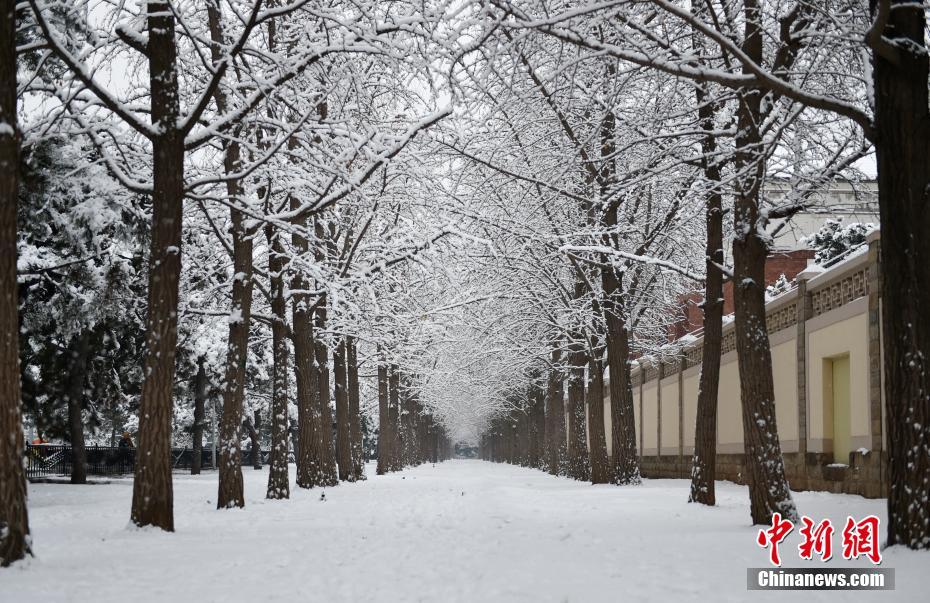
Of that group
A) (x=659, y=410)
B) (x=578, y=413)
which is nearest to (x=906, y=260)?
(x=578, y=413)

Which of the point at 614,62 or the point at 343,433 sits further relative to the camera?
the point at 343,433

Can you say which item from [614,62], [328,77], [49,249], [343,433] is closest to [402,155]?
[328,77]

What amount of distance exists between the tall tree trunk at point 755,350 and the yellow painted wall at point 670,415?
2067 cm

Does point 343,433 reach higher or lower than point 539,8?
lower

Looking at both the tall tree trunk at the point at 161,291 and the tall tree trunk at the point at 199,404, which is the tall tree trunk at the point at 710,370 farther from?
the tall tree trunk at the point at 199,404

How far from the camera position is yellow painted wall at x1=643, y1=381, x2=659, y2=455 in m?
35.8

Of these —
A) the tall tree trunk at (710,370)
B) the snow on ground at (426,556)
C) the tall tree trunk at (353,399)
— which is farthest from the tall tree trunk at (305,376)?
→ the tall tree trunk at (353,399)

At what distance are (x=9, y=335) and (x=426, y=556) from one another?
14.9 feet

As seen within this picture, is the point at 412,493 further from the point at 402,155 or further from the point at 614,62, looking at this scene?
the point at 614,62

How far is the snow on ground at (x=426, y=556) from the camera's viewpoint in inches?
289

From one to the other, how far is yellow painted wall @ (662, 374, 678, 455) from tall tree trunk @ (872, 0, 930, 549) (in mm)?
24220

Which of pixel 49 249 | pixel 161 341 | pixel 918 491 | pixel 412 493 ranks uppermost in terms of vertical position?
pixel 49 249

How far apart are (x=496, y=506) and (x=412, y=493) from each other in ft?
20.0

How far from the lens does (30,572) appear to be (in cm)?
809
